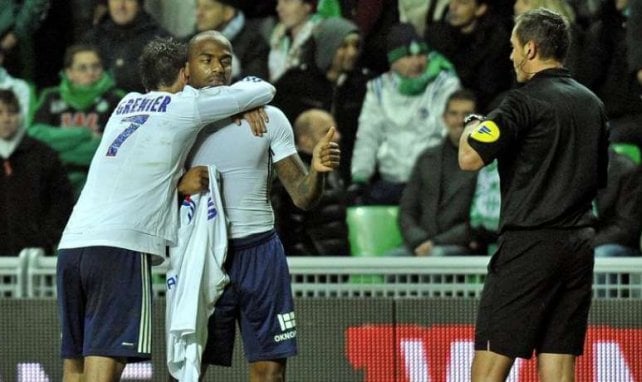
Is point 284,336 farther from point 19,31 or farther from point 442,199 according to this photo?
point 19,31

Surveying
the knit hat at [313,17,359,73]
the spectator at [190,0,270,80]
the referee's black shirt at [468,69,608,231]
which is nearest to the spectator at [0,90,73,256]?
the spectator at [190,0,270,80]

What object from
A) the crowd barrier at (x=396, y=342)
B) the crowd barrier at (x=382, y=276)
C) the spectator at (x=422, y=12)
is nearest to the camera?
the crowd barrier at (x=396, y=342)

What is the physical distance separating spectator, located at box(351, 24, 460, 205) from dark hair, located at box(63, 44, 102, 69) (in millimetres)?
1863

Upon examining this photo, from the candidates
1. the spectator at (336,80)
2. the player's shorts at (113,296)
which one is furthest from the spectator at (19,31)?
the player's shorts at (113,296)

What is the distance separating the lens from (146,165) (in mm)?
5824

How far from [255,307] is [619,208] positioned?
296 centimetres

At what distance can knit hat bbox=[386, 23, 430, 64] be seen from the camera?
841 centimetres

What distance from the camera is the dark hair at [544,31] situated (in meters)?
5.46

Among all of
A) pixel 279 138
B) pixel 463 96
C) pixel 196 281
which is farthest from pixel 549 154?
pixel 463 96

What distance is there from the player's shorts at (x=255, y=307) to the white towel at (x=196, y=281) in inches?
2.9

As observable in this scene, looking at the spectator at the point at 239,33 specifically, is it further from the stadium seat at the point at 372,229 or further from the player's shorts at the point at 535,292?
the player's shorts at the point at 535,292

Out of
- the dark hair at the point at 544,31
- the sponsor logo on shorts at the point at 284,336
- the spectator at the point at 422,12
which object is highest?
the spectator at the point at 422,12

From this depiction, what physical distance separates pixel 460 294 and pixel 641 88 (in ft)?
5.76

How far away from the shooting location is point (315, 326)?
286 inches
